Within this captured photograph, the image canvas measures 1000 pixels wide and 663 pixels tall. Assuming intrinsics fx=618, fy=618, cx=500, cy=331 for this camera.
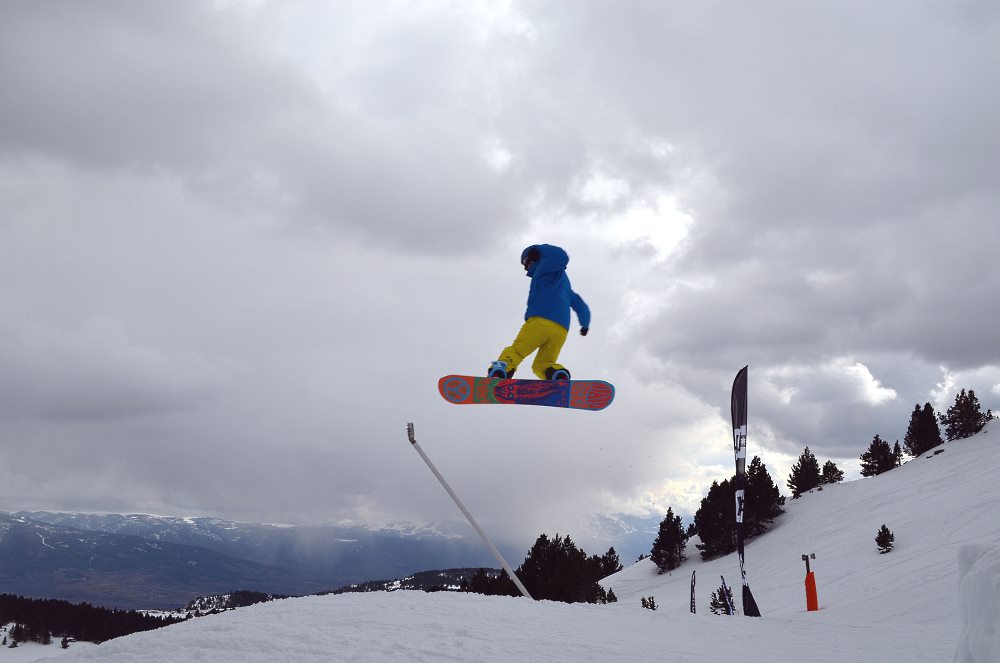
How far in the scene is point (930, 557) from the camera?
20.5 m

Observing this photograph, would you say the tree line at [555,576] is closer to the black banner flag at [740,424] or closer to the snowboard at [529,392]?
the black banner flag at [740,424]

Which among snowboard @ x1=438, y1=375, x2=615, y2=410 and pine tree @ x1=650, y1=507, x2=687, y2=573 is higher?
snowboard @ x1=438, y1=375, x2=615, y2=410

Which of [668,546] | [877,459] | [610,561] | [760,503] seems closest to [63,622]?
[610,561]

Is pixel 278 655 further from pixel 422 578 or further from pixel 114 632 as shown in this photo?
pixel 422 578

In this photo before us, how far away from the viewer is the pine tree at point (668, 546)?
4262cm

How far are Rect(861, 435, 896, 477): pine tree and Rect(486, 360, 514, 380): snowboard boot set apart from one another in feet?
164

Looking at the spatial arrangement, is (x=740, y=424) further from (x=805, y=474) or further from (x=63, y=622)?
(x=63, y=622)

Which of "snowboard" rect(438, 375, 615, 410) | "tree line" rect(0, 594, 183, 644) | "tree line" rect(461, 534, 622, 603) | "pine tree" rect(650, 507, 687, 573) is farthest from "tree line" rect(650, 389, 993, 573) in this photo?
"tree line" rect(0, 594, 183, 644)

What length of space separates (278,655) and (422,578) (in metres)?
167

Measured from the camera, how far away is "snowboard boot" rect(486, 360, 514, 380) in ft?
28.3

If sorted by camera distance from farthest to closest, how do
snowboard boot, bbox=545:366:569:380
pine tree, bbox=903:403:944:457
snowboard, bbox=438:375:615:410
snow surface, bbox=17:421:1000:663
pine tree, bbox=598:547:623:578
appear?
pine tree, bbox=903:403:944:457 → pine tree, bbox=598:547:623:578 → snowboard, bbox=438:375:615:410 → snowboard boot, bbox=545:366:569:380 → snow surface, bbox=17:421:1000:663

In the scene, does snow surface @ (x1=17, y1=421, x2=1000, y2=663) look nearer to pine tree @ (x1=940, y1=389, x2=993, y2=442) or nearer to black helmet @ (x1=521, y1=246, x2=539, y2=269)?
black helmet @ (x1=521, y1=246, x2=539, y2=269)

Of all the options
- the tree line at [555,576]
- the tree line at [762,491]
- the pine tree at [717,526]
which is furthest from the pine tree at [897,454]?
the tree line at [555,576]

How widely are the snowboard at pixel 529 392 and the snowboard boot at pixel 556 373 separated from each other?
0.10 metres
